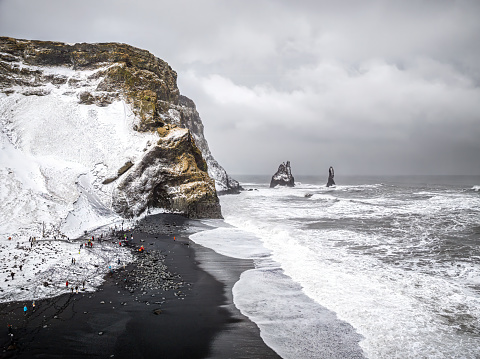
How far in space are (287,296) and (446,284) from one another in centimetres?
707

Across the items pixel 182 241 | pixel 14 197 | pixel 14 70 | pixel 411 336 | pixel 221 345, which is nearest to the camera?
pixel 221 345

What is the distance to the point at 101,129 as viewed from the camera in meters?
29.9

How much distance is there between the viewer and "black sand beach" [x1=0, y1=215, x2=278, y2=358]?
630cm

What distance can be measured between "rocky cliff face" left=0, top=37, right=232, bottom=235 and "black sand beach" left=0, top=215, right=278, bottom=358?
13090 mm

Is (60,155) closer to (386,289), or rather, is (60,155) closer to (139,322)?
(139,322)

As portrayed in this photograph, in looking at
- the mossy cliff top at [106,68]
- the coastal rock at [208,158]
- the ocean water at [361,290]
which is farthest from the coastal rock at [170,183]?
the coastal rock at [208,158]

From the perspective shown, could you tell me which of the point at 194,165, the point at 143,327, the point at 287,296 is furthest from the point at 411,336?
the point at 194,165

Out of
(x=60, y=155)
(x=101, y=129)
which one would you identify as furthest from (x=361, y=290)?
(x=101, y=129)

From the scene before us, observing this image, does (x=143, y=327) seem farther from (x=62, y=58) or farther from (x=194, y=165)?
(x=62, y=58)

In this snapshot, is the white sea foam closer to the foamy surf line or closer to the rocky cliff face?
the foamy surf line

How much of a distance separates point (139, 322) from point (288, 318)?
4542 mm

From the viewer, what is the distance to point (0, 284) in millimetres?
8688

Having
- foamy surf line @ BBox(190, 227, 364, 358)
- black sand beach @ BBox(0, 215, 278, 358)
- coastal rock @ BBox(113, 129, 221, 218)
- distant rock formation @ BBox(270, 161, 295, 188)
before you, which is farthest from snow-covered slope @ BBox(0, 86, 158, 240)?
distant rock formation @ BBox(270, 161, 295, 188)

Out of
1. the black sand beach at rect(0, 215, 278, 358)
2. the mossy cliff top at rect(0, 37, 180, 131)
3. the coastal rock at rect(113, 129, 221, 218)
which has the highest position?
the mossy cliff top at rect(0, 37, 180, 131)
